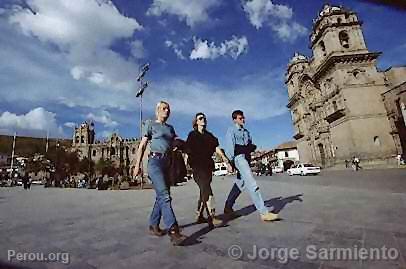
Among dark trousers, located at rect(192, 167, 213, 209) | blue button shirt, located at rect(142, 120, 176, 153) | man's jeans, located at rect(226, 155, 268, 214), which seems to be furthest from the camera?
dark trousers, located at rect(192, 167, 213, 209)

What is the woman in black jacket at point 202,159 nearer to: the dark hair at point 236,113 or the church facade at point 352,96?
the dark hair at point 236,113

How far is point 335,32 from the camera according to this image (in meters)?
39.9

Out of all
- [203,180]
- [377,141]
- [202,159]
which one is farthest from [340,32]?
[203,180]

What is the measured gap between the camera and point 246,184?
4.72m

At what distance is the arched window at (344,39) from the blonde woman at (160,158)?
1777 inches

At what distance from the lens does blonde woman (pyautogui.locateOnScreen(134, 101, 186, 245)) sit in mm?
3549

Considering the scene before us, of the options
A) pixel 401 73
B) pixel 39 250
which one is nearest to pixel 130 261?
pixel 39 250

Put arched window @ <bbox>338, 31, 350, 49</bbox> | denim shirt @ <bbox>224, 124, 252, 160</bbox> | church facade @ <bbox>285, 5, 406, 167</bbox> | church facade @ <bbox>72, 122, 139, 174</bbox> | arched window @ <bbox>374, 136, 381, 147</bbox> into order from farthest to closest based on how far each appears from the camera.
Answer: church facade @ <bbox>72, 122, 139, 174</bbox> < arched window @ <bbox>338, 31, 350, 49</bbox> < arched window @ <bbox>374, 136, 381, 147</bbox> < church facade @ <bbox>285, 5, 406, 167</bbox> < denim shirt @ <bbox>224, 124, 252, 160</bbox>

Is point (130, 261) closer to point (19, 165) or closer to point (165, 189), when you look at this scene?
point (165, 189)

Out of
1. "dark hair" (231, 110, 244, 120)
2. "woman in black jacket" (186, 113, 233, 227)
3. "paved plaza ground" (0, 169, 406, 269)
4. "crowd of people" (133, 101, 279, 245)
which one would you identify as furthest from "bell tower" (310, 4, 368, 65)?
"paved plaza ground" (0, 169, 406, 269)

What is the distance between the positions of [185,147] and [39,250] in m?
2.59

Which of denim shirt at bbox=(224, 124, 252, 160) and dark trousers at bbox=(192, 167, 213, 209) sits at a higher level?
denim shirt at bbox=(224, 124, 252, 160)

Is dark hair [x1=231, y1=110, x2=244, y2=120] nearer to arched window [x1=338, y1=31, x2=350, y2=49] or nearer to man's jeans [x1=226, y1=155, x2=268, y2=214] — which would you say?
man's jeans [x1=226, y1=155, x2=268, y2=214]

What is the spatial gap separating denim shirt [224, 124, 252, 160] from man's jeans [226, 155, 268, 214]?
0.62 ft
